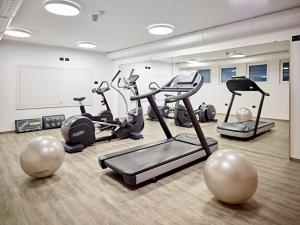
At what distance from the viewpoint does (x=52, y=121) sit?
6.69m

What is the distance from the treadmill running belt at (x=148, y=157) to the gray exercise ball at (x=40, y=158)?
0.75m

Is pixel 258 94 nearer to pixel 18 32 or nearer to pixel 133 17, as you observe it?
pixel 133 17

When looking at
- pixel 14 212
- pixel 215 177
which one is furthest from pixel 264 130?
pixel 14 212

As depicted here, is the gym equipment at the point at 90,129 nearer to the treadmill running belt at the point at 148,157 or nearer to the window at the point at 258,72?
the treadmill running belt at the point at 148,157

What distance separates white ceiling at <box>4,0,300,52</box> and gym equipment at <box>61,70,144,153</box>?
4.61 ft

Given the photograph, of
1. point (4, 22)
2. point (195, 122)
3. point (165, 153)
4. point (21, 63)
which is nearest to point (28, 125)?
point (21, 63)

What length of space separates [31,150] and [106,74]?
5.85 meters

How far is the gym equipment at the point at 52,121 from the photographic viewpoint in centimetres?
654

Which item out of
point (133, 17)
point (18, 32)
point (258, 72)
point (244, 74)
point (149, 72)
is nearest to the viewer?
point (133, 17)

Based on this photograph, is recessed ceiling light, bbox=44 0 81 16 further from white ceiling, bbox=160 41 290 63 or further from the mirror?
white ceiling, bbox=160 41 290 63

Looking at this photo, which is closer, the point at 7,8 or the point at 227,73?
the point at 7,8

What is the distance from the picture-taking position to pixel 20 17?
4.04m

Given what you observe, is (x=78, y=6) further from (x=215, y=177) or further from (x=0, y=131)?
(x=0, y=131)

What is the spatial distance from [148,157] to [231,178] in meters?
1.38
